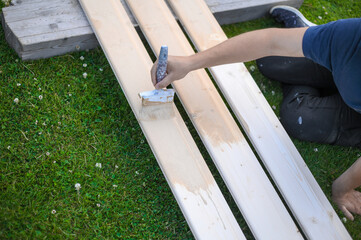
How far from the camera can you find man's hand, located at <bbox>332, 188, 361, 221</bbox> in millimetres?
2525

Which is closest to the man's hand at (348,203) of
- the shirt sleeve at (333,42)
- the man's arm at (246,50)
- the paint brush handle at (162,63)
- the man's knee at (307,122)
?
the man's knee at (307,122)

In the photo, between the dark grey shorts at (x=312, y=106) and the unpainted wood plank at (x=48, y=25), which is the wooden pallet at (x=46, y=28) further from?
the dark grey shorts at (x=312, y=106)

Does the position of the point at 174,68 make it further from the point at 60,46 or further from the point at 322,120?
the point at 322,120

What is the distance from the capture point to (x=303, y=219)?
2303 mm

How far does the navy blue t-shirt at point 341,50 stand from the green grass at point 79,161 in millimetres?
792

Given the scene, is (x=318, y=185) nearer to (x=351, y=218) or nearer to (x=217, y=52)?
(x=351, y=218)

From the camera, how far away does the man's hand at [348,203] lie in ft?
8.29

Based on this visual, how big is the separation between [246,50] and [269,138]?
2.27 feet

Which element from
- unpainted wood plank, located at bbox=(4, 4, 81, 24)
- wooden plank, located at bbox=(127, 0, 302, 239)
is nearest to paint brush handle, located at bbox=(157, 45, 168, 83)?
wooden plank, located at bbox=(127, 0, 302, 239)

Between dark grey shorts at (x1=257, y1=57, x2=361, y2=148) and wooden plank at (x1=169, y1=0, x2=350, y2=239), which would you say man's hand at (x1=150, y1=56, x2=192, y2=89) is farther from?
dark grey shorts at (x1=257, y1=57, x2=361, y2=148)

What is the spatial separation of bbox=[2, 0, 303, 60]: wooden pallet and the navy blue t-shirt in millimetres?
1278

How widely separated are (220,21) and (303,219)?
1.61m

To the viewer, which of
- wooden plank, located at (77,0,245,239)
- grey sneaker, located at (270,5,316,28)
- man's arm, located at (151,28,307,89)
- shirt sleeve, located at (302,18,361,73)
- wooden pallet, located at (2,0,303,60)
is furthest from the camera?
grey sneaker, located at (270,5,316,28)

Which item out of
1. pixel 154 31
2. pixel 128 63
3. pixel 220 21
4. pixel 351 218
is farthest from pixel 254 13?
pixel 351 218
